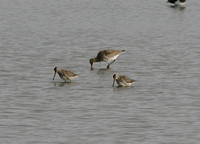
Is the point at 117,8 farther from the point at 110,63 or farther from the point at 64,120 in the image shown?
the point at 64,120

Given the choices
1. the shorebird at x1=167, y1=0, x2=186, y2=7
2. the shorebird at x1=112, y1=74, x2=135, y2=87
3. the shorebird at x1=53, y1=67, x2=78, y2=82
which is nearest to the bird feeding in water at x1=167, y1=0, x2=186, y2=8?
the shorebird at x1=167, y1=0, x2=186, y2=7

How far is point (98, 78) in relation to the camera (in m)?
28.2

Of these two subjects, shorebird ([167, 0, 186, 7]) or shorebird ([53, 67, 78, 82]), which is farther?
shorebird ([167, 0, 186, 7])

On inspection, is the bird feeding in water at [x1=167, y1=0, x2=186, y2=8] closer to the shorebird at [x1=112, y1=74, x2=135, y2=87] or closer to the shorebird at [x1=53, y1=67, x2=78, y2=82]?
the shorebird at [x1=53, y1=67, x2=78, y2=82]

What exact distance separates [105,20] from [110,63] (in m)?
17.9

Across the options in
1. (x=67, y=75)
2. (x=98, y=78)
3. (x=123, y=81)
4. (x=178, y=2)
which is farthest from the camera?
(x=178, y=2)

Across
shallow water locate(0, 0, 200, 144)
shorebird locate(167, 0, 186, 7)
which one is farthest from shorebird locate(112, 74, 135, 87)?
shorebird locate(167, 0, 186, 7)

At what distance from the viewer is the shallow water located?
62.2 ft

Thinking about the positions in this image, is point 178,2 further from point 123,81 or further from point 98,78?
point 123,81

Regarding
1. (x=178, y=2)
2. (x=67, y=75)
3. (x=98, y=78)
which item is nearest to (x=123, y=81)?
(x=67, y=75)

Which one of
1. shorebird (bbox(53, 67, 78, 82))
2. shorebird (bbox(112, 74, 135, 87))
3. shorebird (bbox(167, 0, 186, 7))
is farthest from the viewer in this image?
shorebird (bbox(167, 0, 186, 7))

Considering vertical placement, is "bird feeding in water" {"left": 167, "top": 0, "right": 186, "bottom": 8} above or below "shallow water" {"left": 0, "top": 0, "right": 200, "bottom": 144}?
below

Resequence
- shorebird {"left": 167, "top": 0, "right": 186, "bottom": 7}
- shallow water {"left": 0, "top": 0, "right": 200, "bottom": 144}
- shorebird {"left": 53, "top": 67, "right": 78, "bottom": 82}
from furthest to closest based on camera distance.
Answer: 1. shorebird {"left": 167, "top": 0, "right": 186, "bottom": 7}
2. shorebird {"left": 53, "top": 67, "right": 78, "bottom": 82}
3. shallow water {"left": 0, "top": 0, "right": 200, "bottom": 144}

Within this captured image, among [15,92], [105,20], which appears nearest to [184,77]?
[15,92]
